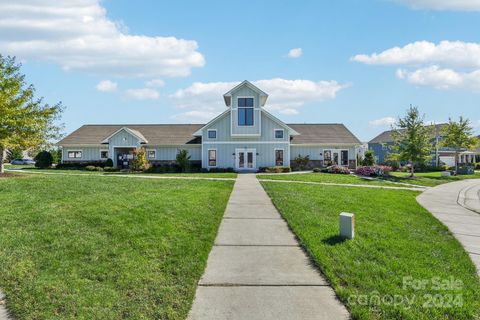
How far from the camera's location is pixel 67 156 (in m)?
40.2

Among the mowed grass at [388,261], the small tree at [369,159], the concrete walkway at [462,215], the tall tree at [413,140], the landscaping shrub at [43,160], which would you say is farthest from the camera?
the small tree at [369,159]

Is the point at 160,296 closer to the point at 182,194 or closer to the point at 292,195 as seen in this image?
the point at 182,194

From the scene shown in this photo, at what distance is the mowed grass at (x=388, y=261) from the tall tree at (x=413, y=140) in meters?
21.5

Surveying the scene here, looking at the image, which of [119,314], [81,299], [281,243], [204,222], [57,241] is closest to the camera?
[119,314]

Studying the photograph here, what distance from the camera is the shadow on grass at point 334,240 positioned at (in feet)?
24.7

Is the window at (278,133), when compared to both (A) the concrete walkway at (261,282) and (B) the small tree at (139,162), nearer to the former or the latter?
(B) the small tree at (139,162)

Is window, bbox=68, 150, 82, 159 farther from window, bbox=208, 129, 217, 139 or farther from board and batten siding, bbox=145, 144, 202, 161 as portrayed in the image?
window, bbox=208, 129, 217, 139

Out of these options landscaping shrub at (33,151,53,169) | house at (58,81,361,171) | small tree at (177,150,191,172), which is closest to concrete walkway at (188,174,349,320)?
house at (58,81,361,171)

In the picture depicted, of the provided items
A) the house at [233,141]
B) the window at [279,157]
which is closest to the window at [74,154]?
the house at [233,141]

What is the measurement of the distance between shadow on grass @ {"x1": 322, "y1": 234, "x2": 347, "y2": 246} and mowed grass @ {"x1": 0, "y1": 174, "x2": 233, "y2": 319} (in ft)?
8.55

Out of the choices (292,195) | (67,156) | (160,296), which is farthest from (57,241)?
(67,156)

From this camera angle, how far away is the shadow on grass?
7.53m

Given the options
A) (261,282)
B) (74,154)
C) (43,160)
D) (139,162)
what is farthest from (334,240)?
(43,160)

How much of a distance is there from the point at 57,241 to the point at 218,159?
28015 millimetres
